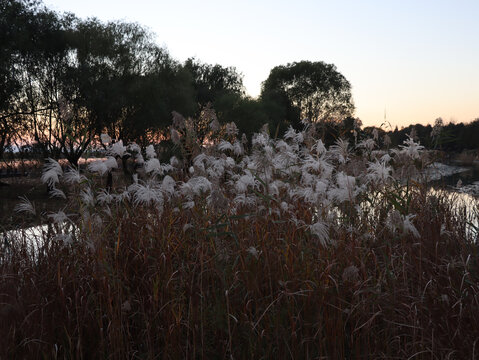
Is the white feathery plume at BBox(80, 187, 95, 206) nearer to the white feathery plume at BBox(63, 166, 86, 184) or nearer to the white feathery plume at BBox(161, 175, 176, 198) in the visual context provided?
the white feathery plume at BBox(63, 166, 86, 184)

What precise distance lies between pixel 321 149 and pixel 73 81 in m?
20.6

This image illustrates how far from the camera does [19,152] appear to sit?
72.6 ft

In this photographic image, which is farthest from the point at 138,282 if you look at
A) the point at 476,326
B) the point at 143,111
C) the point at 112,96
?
the point at 143,111

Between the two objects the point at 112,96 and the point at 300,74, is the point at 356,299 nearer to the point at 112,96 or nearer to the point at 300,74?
the point at 112,96

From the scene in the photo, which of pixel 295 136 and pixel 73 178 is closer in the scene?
pixel 73 178

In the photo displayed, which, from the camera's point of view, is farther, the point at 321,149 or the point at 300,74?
the point at 300,74

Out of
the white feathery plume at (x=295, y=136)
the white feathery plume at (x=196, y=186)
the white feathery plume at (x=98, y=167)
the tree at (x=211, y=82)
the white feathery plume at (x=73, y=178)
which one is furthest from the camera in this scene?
the tree at (x=211, y=82)

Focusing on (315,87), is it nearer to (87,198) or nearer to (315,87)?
(315,87)

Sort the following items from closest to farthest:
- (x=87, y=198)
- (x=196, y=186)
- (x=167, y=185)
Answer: (x=87, y=198), (x=196, y=186), (x=167, y=185)

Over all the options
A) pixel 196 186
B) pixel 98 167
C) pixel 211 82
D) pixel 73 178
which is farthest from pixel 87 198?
pixel 211 82

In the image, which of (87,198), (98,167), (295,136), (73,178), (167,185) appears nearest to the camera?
(73,178)

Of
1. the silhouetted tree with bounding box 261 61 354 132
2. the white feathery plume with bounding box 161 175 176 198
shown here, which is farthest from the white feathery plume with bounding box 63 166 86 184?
the silhouetted tree with bounding box 261 61 354 132

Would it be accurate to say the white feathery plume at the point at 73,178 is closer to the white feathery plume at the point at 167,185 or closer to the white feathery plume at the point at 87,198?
the white feathery plume at the point at 87,198

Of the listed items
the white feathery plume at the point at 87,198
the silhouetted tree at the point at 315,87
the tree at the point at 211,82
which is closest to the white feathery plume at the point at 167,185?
the white feathery plume at the point at 87,198
